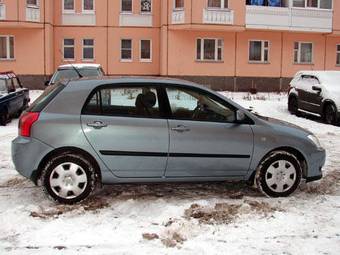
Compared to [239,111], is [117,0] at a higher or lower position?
higher

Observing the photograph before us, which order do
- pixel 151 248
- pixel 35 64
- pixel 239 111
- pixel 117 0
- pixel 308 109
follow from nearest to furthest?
pixel 151 248 → pixel 239 111 → pixel 308 109 → pixel 35 64 → pixel 117 0

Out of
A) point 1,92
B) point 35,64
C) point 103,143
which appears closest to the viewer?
point 103,143

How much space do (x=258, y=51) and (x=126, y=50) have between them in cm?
759

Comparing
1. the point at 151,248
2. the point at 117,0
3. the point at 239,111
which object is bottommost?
the point at 151,248

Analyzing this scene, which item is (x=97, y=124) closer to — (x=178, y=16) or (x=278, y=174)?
(x=278, y=174)

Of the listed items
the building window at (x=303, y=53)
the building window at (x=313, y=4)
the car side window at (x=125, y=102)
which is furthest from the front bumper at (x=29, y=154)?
the building window at (x=303, y=53)

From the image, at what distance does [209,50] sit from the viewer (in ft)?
98.8

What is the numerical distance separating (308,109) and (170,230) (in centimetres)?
1325

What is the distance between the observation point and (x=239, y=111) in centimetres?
696

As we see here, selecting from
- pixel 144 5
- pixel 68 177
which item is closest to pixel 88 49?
pixel 144 5

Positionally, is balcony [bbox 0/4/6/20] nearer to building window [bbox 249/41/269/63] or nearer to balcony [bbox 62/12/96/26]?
balcony [bbox 62/12/96/26]

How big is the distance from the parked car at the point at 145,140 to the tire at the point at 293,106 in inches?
482

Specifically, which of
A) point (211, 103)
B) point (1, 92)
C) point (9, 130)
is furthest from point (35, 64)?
point (211, 103)

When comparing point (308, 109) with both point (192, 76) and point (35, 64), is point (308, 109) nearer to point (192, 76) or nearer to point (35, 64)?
point (192, 76)
